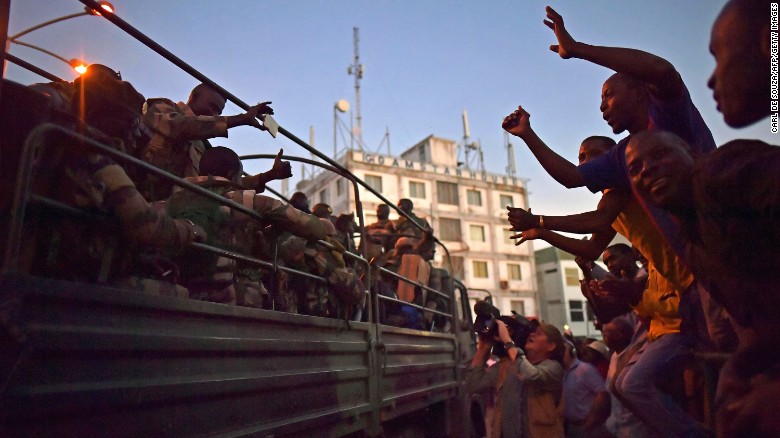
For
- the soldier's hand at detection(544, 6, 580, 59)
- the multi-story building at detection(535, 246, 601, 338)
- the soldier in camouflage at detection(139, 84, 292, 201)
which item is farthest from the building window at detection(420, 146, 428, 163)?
the soldier's hand at detection(544, 6, 580, 59)

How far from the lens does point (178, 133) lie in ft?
9.70

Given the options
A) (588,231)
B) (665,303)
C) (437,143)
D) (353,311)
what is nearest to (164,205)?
(353,311)

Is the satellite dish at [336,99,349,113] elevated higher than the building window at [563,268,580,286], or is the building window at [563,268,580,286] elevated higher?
the satellite dish at [336,99,349,113]

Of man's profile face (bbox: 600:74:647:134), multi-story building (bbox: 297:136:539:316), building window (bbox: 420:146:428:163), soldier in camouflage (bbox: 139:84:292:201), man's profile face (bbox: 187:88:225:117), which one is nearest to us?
man's profile face (bbox: 600:74:647:134)

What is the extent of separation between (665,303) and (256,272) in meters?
2.22

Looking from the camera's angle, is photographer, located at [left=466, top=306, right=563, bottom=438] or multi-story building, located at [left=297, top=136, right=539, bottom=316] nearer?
photographer, located at [left=466, top=306, right=563, bottom=438]

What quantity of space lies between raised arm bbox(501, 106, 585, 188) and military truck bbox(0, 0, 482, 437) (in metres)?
1.20

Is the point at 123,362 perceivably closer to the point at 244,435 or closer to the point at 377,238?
the point at 244,435

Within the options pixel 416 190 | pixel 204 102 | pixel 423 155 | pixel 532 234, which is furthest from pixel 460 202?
pixel 532 234

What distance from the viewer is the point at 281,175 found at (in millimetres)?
3137

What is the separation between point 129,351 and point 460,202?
36384 mm

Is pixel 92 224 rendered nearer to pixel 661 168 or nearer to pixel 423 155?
pixel 661 168

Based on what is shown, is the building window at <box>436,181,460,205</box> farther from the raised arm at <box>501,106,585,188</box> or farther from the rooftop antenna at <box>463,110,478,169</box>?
the raised arm at <box>501,106,585,188</box>

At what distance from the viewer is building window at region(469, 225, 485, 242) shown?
3757 centimetres
